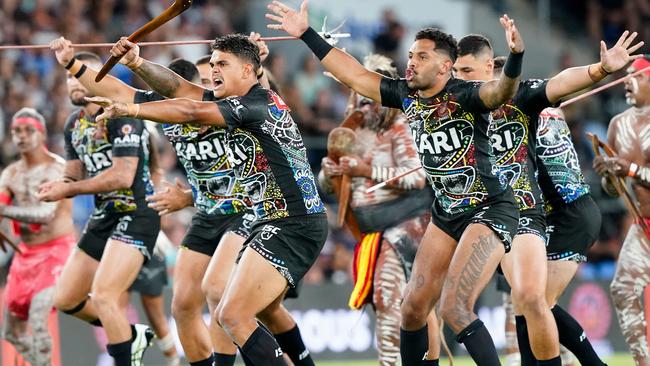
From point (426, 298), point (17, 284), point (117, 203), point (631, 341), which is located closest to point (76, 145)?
point (117, 203)

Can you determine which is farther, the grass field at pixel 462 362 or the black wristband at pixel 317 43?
the grass field at pixel 462 362

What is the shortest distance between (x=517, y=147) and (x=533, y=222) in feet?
1.80

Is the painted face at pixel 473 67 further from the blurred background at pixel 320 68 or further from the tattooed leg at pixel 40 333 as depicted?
the blurred background at pixel 320 68

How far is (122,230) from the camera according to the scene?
9789mm

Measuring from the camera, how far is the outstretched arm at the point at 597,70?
290 inches

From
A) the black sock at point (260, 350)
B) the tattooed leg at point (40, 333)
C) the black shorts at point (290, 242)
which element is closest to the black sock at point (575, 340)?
the black shorts at point (290, 242)

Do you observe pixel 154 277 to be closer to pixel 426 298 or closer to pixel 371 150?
pixel 371 150

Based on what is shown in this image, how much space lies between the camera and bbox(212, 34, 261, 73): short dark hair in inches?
314

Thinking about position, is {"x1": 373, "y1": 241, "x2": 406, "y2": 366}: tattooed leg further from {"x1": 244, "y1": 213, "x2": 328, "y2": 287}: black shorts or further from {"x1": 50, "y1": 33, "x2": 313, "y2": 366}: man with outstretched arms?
{"x1": 244, "y1": 213, "x2": 328, "y2": 287}: black shorts

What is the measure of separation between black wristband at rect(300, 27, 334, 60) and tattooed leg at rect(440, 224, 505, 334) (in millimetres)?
1568

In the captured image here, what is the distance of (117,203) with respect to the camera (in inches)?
392

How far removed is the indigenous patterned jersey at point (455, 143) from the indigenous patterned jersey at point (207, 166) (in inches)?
60.2

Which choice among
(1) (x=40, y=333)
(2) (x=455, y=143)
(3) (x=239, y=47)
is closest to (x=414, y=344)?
(2) (x=455, y=143)

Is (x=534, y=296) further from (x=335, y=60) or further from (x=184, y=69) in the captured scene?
(x=184, y=69)
